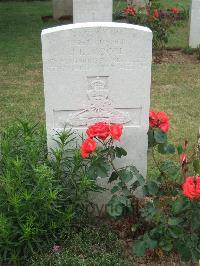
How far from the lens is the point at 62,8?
550 inches

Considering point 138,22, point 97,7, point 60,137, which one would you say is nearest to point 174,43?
point 138,22

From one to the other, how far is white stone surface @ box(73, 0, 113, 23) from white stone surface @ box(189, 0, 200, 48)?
1568 millimetres

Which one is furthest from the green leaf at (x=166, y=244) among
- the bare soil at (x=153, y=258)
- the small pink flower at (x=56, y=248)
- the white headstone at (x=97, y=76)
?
the white headstone at (x=97, y=76)

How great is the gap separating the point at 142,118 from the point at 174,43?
740cm

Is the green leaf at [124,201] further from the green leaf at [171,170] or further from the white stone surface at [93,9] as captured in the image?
the white stone surface at [93,9]

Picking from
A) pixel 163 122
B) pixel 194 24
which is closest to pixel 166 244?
pixel 163 122

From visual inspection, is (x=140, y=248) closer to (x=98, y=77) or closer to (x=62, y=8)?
(x=98, y=77)

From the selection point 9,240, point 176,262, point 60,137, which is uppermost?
point 60,137

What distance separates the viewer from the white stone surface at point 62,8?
1393 cm

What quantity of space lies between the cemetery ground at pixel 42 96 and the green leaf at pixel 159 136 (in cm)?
74

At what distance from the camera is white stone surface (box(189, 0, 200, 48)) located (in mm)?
9336

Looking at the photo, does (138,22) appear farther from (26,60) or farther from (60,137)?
(60,137)

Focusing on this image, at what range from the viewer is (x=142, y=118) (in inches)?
147

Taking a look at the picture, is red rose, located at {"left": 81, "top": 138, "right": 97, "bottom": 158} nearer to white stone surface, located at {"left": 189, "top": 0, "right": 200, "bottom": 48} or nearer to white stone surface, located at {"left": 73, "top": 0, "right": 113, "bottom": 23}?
white stone surface, located at {"left": 73, "top": 0, "right": 113, "bottom": 23}
